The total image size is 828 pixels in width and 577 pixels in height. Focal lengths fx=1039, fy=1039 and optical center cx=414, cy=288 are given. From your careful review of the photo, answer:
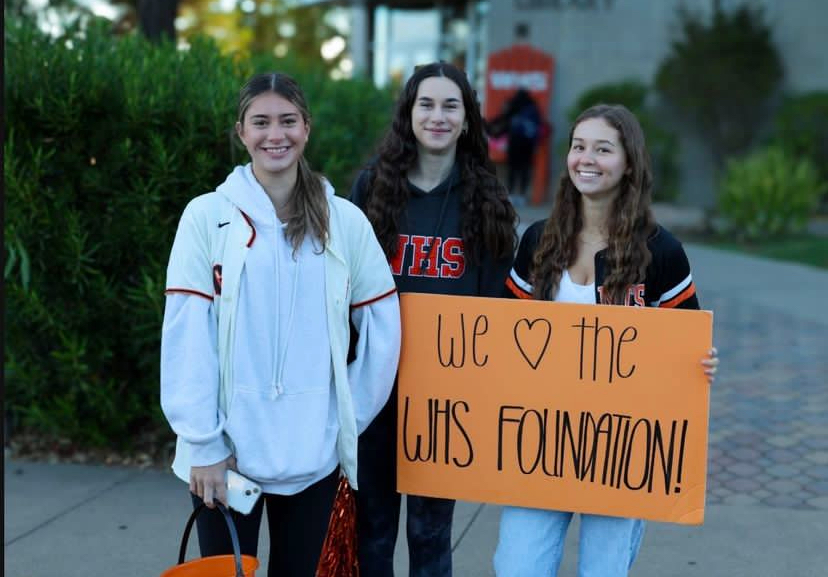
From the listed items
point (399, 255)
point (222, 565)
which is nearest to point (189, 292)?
point (222, 565)

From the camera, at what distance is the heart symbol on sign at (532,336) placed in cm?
305

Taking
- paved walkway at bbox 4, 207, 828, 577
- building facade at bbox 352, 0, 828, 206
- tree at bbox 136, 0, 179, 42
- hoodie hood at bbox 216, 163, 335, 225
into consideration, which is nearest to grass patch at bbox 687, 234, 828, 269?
building facade at bbox 352, 0, 828, 206

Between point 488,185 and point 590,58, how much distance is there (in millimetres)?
15909

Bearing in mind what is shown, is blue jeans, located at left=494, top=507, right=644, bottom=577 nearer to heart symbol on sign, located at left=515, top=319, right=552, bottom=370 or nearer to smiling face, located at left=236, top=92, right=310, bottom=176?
heart symbol on sign, located at left=515, top=319, right=552, bottom=370

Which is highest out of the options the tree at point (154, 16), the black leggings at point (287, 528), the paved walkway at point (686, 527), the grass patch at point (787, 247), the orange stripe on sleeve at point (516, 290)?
the tree at point (154, 16)

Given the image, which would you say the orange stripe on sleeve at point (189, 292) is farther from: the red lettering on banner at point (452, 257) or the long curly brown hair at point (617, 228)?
the long curly brown hair at point (617, 228)

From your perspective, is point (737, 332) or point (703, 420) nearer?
point (703, 420)

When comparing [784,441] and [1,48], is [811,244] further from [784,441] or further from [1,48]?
[1,48]

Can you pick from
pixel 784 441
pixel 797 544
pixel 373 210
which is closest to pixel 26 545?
pixel 373 210

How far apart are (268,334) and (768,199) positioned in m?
12.1

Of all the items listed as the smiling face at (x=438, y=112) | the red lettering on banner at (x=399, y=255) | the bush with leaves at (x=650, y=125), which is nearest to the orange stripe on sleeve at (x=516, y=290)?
the red lettering on banner at (x=399, y=255)

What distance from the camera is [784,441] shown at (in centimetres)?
561

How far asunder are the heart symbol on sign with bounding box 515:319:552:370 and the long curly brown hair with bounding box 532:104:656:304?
0.11m

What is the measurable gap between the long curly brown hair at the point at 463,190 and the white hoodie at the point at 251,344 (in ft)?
1.58
